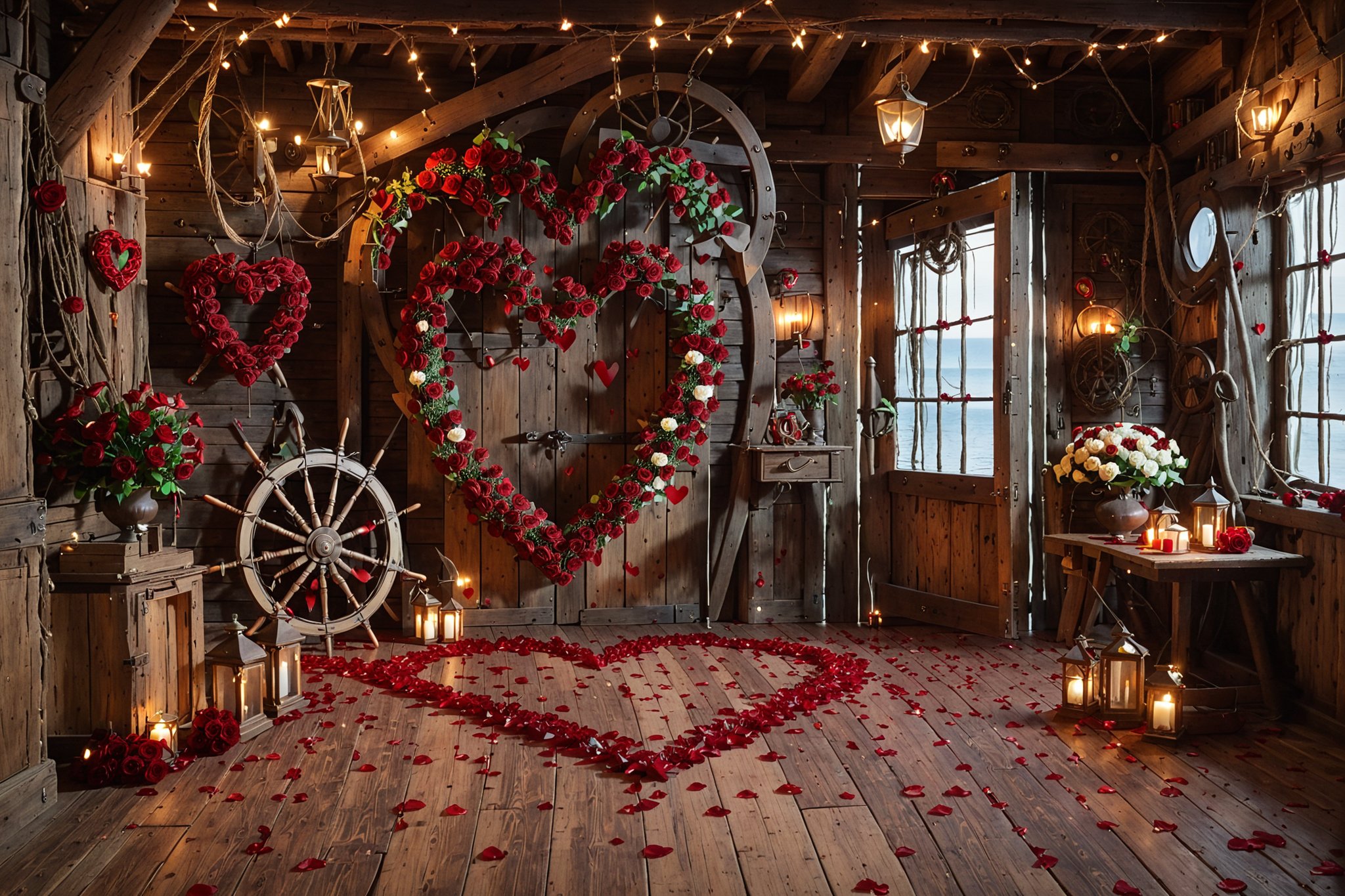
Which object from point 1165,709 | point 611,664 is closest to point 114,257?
point 611,664

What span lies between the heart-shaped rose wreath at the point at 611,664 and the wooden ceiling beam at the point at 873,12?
112 inches

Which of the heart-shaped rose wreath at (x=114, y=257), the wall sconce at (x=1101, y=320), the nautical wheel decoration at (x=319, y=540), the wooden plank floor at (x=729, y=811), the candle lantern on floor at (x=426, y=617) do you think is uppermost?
the heart-shaped rose wreath at (x=114, y=257)

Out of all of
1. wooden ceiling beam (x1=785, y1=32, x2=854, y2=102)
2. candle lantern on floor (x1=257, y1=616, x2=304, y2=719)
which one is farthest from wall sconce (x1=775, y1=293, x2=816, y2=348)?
candle lantern on floor (x1=257, y1=616, x2=304, y2=719)

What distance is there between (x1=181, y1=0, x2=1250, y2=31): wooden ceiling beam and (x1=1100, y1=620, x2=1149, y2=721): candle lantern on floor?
2.72 metres

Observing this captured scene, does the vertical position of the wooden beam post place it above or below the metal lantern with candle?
above

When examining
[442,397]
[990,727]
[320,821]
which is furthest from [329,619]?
[990,727]

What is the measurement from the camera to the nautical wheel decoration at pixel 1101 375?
557cm

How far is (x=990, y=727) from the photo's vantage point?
13.0ft

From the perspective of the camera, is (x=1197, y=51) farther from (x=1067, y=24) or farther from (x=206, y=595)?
(x=206, y=595)

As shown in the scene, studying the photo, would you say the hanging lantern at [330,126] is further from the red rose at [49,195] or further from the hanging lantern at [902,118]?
the hanging lantern at [902,118]

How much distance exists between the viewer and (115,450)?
12.4ft

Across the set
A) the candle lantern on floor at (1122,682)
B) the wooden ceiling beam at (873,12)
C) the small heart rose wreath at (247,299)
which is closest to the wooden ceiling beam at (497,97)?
the wooden ceiling beam at (873,12)

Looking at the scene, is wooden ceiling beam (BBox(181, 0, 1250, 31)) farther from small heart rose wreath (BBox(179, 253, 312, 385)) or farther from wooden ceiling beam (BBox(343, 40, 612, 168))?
small heart rose wreath (BBox(179, 253, 312, 385))

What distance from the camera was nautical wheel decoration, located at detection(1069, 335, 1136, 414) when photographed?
18.3 ft
